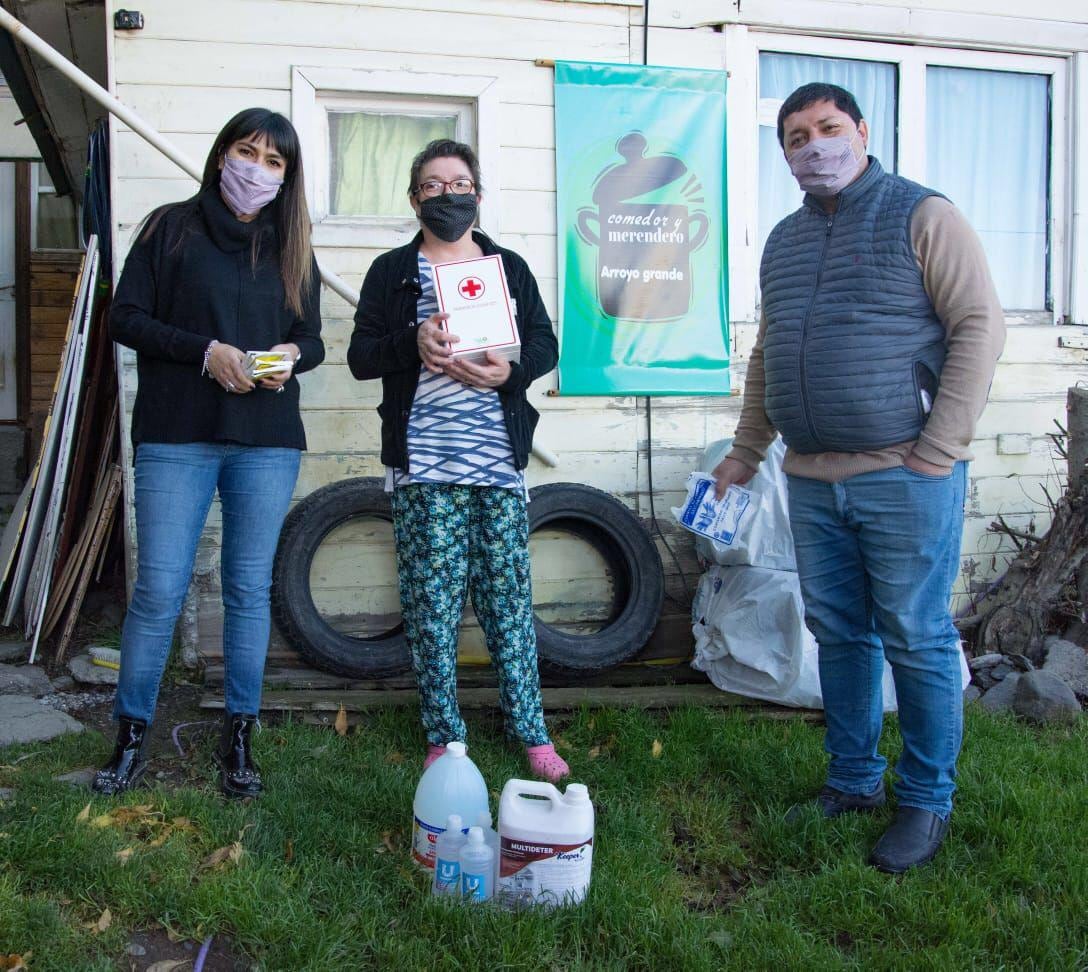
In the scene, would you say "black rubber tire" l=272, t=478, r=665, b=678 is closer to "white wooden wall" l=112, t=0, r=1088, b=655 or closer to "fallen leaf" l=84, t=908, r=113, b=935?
"white wooden wall" l=112, t=0, r=1088, b=655

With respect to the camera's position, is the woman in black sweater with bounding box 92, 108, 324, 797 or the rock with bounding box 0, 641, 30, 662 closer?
the woman in black sweater with bounding box 92, 108, 324, 797

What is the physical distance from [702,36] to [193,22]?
87.0 inches

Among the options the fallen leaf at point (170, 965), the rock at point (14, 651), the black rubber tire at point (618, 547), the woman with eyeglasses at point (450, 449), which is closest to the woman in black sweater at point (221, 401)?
the woman with eyeglasses at point (450, 449)

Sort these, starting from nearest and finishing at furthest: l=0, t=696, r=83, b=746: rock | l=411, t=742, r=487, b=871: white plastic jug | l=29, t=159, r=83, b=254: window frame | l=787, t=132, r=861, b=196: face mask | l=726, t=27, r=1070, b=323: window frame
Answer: l=411, t=742, r=487, b=871: white plastic jug → l=787, t=132, r=861, b=196: face mask → l=0, t=696, r=83, b=746: rock → l=726, t=27, r=1070, b=323: window frame → l=29, t=159, r=83, b=254: window frame

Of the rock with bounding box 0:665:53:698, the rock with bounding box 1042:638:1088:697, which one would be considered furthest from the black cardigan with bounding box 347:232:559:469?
the rock with bounding box 1042:638:1088:697

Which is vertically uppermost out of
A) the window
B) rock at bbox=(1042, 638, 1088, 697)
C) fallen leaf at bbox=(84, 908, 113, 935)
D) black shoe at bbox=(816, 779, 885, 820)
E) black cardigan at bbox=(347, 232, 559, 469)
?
the window

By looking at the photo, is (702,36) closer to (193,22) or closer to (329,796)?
(193,22)

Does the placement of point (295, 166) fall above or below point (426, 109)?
below

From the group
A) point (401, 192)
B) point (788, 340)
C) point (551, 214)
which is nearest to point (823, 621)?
point (788, 340)

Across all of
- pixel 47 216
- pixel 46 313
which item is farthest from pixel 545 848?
pixel 47 216

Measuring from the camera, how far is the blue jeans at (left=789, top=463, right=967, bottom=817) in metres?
2.54

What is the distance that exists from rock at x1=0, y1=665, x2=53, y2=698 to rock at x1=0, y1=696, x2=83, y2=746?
0.56 ft

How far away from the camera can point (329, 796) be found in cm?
287

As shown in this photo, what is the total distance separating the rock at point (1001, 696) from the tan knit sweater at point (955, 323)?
1721 millimetres
